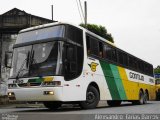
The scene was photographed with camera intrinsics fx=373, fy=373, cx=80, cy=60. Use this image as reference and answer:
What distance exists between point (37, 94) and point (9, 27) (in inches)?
1204

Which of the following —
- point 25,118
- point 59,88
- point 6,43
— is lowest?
point 25,118

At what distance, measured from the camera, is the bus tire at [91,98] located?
14843 millimetres

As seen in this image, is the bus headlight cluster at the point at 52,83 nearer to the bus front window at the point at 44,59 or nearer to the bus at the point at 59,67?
the bus at the point at 59,67

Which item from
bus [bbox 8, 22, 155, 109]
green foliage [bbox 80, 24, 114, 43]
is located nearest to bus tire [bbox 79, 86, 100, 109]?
bus [bbox 8, 22, 155, 109]

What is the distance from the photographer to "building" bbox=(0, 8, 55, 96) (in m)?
42.7

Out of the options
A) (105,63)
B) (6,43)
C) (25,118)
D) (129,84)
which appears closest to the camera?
(25,118)

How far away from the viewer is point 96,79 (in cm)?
1589

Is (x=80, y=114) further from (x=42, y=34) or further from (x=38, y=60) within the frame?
(x=42, y=34)

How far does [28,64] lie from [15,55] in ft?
3.17

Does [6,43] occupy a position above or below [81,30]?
above

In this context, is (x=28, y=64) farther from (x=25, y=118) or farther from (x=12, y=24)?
(x=12, y=24)

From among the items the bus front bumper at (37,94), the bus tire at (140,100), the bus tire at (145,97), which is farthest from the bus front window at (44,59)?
the bus tire at (145,97)

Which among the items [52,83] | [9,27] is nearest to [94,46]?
[52,83]

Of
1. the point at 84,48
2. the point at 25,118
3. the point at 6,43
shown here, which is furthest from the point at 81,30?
the point at 6,43
